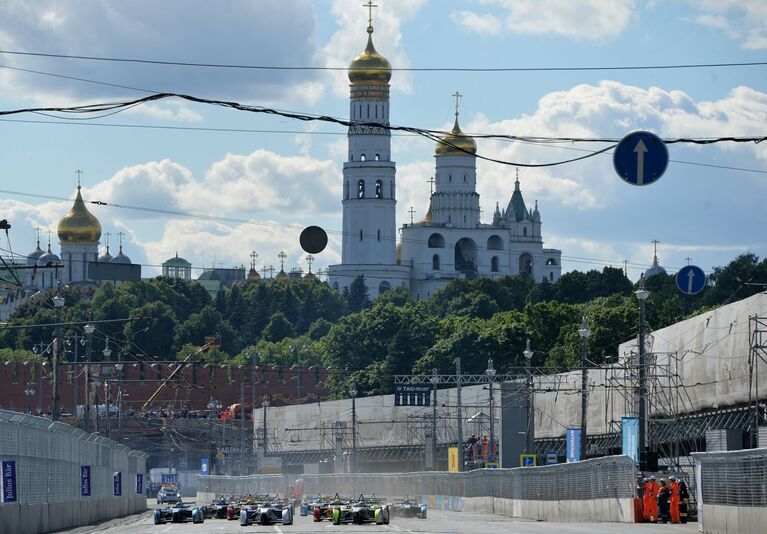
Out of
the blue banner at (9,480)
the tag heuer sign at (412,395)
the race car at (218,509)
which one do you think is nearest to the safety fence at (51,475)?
the blue banner at (9,480)

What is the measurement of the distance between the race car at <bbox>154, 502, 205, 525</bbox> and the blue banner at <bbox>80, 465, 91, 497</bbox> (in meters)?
2.28

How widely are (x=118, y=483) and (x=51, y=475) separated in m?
23.8

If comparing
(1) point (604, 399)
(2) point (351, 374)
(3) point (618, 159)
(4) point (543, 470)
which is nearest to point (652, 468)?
(4) point (543, 470)

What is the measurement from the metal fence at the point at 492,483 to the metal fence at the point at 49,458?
1350 centimetres

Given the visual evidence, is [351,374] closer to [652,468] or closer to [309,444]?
[309,444]

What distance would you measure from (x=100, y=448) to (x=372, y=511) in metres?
13.3

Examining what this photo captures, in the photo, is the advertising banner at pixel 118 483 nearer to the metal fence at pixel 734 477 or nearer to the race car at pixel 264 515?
the race car at pixel 264 515

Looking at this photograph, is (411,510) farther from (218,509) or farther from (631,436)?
(631,436)

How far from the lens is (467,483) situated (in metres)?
71.4

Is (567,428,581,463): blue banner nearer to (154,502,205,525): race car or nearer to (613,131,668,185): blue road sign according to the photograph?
(154,502,205,525): race car

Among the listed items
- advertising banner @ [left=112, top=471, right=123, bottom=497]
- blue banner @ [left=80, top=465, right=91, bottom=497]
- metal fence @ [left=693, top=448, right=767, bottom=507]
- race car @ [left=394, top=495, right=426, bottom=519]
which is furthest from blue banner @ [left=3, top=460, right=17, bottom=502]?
advertising banner @ [left=112, top=471, right=123, bottom=497]

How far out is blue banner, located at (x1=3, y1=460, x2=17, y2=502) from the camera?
40.4m

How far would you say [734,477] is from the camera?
37.2m

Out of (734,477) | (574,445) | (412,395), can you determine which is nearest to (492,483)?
(574,445)
